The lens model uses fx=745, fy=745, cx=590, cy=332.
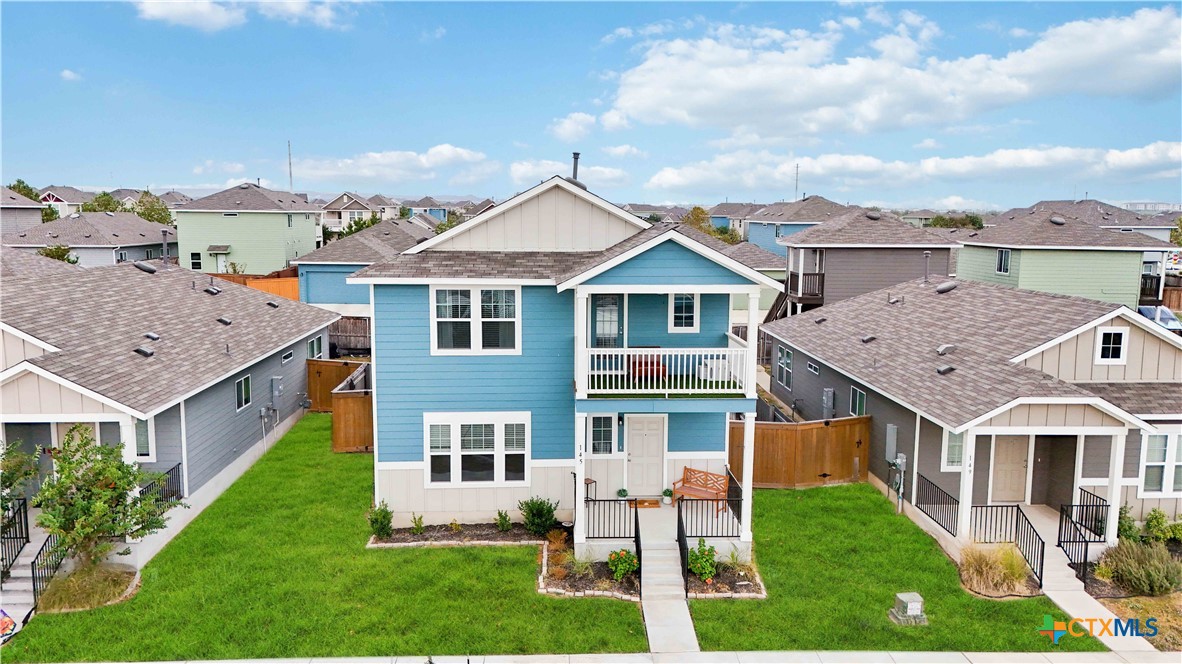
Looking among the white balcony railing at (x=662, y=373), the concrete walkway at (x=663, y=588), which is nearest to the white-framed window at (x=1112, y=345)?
the white balcony railing at (x=662, y=373)

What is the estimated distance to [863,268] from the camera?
32656mm

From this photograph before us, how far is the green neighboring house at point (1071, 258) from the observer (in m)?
32.5

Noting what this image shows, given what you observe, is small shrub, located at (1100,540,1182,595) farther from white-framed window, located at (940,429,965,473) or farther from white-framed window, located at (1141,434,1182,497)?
white-framed window, located at (940,429,965,473)

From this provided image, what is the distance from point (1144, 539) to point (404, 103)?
30.2 meters

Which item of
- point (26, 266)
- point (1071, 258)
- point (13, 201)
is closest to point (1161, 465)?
point (1071, 258)

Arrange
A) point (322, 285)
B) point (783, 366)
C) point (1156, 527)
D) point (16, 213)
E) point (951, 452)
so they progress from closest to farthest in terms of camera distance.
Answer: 1. point (1156, 527)
2. point (951, 452)
3. point (783, 366)
4. point (322, 285)
5. point (16, 213)

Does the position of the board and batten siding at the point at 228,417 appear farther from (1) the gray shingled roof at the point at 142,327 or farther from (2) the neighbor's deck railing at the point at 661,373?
(2) the neighbor's deck railing at the point at 661,373

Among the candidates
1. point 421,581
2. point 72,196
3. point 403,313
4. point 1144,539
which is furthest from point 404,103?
point 72,196

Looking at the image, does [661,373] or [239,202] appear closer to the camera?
[661,373]

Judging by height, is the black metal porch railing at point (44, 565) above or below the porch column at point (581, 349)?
below

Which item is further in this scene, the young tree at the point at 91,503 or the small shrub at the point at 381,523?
the small shrub at the point at 381,523

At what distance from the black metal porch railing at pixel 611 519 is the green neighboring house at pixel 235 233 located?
132 ft

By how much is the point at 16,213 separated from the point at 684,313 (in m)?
63.4

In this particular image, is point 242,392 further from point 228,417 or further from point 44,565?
point 44,565
